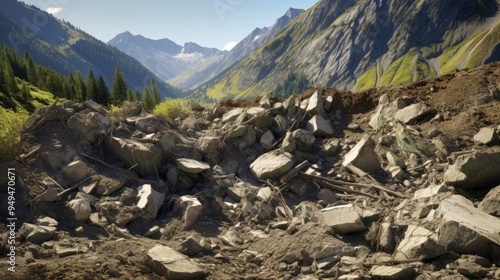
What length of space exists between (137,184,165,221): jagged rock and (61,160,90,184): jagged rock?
2.02 metres

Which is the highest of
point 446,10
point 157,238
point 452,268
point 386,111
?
point 446,10

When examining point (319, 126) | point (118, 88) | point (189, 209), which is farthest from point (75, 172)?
point (118, 88)

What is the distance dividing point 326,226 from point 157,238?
499 centimetres

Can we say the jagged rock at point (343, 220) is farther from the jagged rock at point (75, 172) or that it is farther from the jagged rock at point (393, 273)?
the jagged rock at point (75, 172)

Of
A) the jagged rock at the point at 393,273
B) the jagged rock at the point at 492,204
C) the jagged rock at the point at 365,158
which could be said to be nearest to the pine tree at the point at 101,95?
the jagged rock at the point at 365,158

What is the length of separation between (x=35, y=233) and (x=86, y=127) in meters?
5.50

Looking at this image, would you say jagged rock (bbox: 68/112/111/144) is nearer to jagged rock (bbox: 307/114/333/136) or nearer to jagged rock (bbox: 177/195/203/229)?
jagged rock (bbox: 177/195/203/229)

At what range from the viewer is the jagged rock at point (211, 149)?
13.3 metres

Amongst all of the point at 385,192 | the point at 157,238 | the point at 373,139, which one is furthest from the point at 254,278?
the point at 373,139

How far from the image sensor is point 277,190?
1124 cm

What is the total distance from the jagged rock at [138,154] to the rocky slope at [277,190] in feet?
0.18

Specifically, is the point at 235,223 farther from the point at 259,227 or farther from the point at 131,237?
the point at 131,237

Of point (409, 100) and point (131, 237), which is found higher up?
point (409, 100)

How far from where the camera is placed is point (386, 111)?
1405cm
